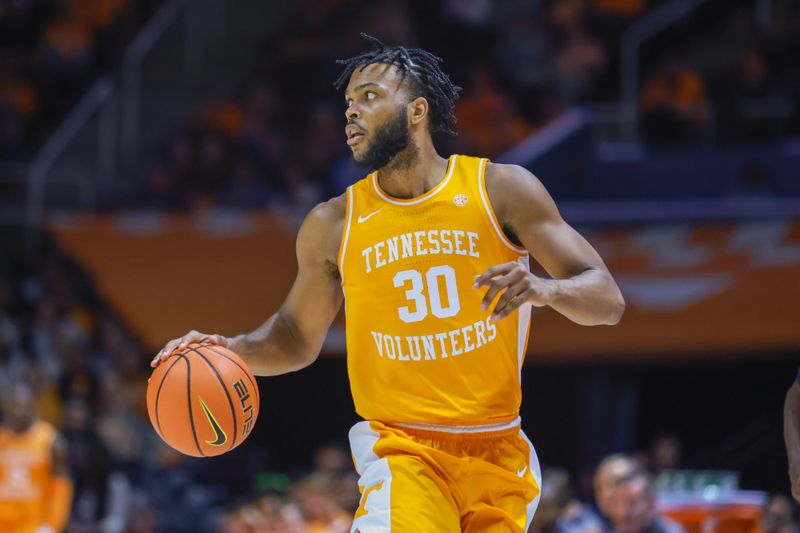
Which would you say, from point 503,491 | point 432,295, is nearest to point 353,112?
point 432,295

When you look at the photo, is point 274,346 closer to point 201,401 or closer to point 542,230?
point 201,401

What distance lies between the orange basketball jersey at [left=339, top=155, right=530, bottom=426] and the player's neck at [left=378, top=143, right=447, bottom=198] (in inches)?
2.4

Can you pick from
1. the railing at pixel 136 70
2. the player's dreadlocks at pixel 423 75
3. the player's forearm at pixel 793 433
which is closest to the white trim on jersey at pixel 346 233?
the player's dreadlocks at pixel 423 75

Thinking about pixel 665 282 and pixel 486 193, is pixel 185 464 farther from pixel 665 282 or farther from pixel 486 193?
pixel 486 193

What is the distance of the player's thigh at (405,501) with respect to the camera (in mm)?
4379

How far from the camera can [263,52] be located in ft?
51.6

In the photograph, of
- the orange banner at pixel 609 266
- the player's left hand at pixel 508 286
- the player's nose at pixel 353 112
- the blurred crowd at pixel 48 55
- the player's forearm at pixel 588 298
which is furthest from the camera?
the blurred crowd at pixel 48 55

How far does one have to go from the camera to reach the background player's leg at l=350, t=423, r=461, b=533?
438cm

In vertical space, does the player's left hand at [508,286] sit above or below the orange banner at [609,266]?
below

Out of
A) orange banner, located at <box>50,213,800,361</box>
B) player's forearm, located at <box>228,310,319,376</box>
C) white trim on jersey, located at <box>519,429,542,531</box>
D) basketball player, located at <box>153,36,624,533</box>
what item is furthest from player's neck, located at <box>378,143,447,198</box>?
orange banner, located at <box>50,213,800,361</box>

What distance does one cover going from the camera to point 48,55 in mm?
15633

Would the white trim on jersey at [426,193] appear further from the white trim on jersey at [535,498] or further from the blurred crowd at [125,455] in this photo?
the blurred crowd at [125,455]

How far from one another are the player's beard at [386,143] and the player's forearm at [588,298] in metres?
0.88

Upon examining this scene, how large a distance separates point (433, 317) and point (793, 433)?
1.59m
